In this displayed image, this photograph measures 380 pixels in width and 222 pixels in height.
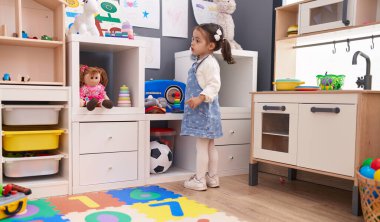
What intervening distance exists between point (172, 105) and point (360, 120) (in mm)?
1253

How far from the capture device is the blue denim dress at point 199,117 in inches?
88.0

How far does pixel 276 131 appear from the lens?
7.39 feet

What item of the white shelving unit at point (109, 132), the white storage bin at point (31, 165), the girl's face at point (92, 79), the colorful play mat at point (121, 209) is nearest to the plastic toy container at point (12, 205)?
the colorful play mat at point (121, 209)

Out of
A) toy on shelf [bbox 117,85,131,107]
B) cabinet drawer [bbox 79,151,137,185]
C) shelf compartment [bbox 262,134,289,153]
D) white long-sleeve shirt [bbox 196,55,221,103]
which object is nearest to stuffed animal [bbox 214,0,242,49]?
white long-sleeve shirt [bbox 196,55,221,103]

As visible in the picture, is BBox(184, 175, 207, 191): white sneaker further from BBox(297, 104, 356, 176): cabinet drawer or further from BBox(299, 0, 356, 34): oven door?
BBox(299, 0, 356, 34): oven door

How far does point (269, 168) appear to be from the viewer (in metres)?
2.81

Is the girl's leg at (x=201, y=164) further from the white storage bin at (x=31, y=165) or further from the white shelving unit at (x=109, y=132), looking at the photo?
the white storage bin at (x=31, y=165)

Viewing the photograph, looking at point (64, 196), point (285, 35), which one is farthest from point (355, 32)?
point (64, 196)

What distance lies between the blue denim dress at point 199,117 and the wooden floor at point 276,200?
0.35 meters

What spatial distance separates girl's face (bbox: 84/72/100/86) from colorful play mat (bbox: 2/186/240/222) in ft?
2.14

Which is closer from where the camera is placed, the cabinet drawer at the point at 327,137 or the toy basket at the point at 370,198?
the toy basket at the point at 370,198

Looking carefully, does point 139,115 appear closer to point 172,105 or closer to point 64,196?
point 172,105

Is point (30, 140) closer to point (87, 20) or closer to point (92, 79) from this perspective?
point (92, 79)

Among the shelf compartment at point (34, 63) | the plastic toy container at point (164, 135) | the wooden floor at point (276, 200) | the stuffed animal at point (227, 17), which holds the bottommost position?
the wooden floor at point (276, 200)
